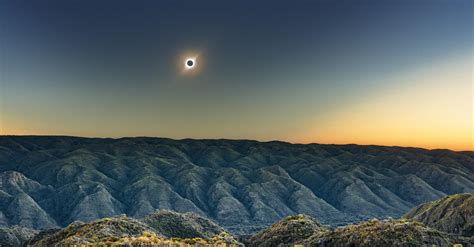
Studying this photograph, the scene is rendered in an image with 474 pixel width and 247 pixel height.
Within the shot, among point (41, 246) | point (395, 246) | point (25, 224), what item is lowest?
point (25, 224)

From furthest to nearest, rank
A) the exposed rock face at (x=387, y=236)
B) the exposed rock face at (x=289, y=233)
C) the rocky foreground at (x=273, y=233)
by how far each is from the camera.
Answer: the exposed rock face at (x=289, y=233) < the rocky foreground at (x=273, y=233) < the exposed rock face at (x=387, y=236)

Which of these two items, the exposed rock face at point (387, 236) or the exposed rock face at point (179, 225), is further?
the exposed rock face at point (179, 225)

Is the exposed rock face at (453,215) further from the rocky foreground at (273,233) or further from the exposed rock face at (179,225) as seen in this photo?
the exposed rock face at (179,225)

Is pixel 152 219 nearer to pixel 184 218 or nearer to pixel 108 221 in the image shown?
pixel 184 218

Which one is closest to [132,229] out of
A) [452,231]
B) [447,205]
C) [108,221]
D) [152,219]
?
[108,221]

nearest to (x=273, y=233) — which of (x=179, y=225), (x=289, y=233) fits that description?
(x=289, y=233)

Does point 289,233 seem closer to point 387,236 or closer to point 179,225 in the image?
point 179,225

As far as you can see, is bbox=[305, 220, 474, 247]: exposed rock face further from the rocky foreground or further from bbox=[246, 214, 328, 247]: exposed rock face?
bbox=[246, 214, 328, 247]: exposed rock face

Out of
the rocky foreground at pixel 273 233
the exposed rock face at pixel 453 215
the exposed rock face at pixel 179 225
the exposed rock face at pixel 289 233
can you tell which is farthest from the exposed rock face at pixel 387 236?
the exposed rock face at pixel 179 225
